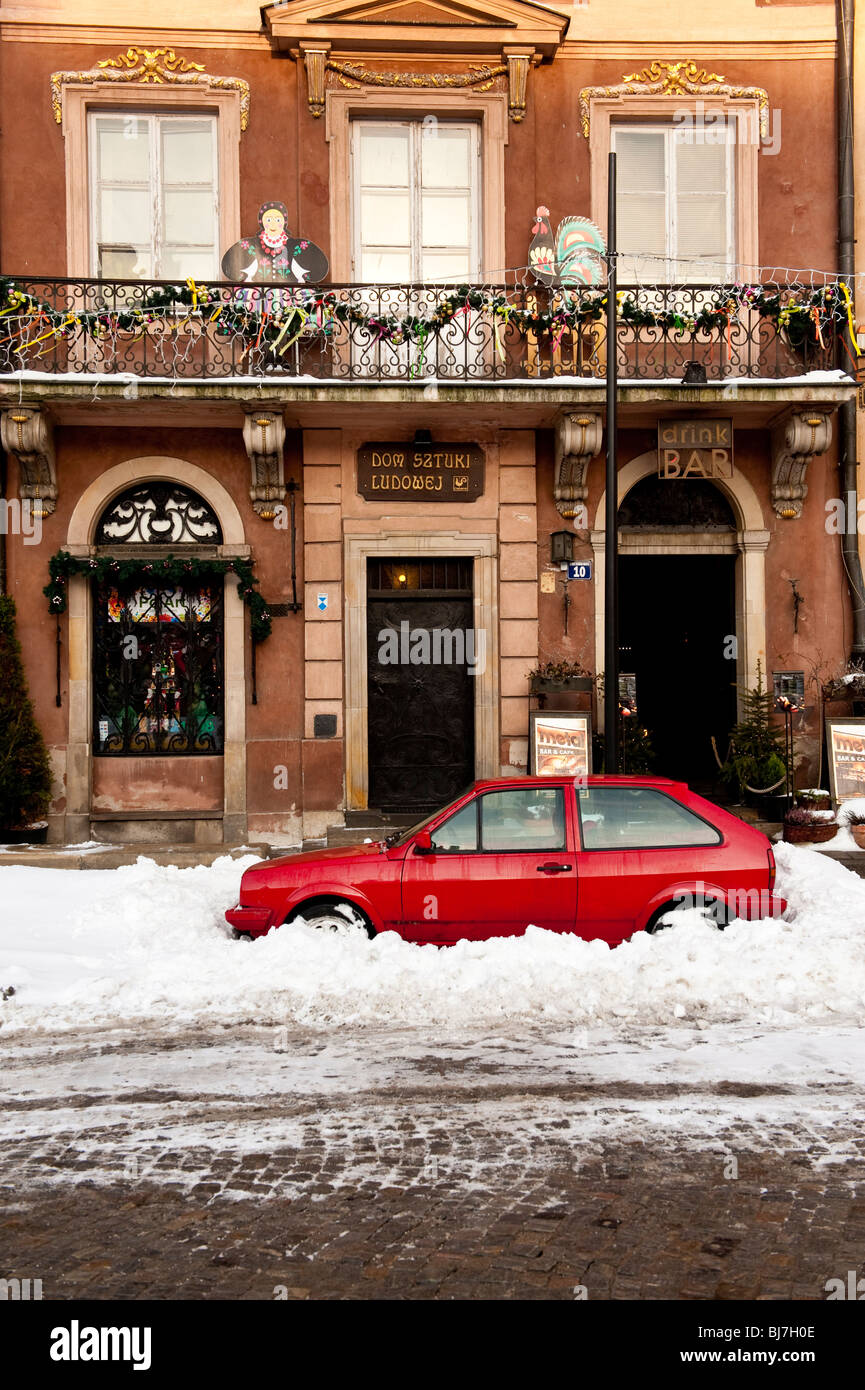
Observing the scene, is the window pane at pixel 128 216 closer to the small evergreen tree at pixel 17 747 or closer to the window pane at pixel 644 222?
the small evergreen tree at pixel 17 747

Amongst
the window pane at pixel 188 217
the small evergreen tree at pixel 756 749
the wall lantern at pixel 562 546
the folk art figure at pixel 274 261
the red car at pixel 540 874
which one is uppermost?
the window pane at pixel 188 217

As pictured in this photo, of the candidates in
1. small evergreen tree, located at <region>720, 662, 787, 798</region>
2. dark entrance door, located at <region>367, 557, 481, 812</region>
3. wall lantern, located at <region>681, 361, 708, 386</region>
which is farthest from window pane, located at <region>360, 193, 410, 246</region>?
small evergreen tree, located at <region>720, 662, 787, 798</region>

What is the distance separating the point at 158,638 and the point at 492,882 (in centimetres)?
753

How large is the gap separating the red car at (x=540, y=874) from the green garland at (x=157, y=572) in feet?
19.9

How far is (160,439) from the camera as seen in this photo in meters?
13.5

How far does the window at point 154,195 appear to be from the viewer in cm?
1362

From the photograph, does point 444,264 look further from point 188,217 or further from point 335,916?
point 335,916

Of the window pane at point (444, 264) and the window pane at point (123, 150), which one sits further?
the window pane at point (444, 264)

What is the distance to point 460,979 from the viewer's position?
698 centimetres

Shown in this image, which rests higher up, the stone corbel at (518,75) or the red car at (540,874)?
the stone corbel at (518,75)

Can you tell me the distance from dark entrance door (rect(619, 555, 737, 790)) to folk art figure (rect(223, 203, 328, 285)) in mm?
5776

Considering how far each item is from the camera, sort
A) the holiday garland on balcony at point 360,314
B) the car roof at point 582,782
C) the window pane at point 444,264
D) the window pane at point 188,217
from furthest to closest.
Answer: the window pane at point 444,264 → the window pane at point 188,217 → the holiday garland on balcony at point 360,314 → the car roof at point 582,782

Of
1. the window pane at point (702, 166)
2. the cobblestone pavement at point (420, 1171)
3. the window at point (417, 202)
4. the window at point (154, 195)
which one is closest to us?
the cobblestone pavement at point (420, 1171)

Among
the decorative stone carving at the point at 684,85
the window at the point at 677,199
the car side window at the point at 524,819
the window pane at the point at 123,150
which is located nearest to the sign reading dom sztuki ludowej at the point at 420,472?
the window at the point at 677,199
